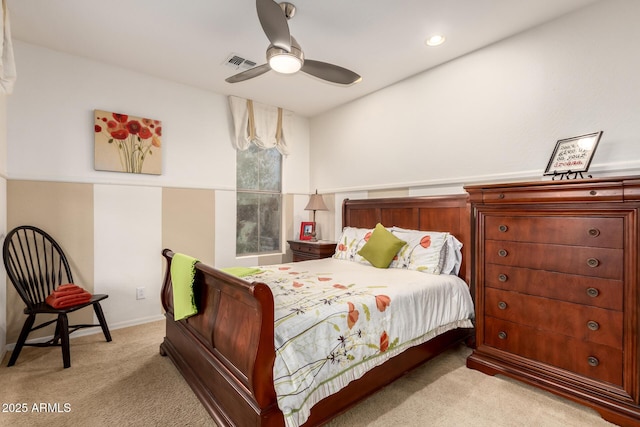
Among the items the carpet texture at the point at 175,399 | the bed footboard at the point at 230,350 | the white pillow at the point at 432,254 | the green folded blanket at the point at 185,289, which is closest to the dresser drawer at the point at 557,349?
the carpet texture at the point at 175,399

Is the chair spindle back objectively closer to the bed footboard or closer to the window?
the bed footboard

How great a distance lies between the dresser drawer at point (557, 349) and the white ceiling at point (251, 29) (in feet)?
7.89

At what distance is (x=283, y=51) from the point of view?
2.05m

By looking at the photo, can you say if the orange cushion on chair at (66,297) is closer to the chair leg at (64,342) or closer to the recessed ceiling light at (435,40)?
the chair leg at (64,342)

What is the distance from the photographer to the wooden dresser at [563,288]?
174cm

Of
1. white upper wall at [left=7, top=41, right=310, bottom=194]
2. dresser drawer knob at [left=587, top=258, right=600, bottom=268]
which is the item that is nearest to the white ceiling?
white upper wall at [left=7, top=41, right=310, bottom=194]

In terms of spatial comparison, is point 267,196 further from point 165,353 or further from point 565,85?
point 565,85

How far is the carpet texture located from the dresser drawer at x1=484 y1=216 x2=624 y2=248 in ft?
3.41

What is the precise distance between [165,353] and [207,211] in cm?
178

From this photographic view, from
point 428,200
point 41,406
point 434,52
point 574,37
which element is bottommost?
point 41,406

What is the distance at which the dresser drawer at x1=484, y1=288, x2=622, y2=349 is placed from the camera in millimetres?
1797

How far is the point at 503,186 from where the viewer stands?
2.20 metres

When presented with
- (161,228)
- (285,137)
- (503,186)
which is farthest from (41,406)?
(285,137)

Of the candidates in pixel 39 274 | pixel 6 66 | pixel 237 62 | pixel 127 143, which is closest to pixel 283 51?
pixel 237 62
